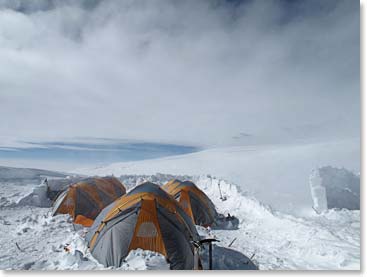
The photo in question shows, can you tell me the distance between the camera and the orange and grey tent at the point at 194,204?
6.02 meters

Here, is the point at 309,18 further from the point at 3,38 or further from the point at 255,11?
the point at 3,38

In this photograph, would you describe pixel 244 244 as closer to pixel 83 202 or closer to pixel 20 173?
pixel 83 202

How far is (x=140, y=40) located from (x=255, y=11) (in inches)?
71.9

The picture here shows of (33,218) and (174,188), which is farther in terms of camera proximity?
(174,188)

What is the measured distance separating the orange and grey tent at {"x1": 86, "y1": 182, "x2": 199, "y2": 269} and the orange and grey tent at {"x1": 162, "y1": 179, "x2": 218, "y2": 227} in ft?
7.77

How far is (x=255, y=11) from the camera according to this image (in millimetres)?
3371

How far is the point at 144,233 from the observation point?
327cm

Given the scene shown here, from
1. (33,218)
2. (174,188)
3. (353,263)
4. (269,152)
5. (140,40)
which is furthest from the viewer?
(174,188)

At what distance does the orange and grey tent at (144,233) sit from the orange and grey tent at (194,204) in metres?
2.37

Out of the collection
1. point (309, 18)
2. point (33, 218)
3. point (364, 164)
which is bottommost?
point (33, 218)

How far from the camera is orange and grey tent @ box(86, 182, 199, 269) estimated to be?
124 inches

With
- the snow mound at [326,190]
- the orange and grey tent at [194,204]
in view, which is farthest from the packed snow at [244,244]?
the snow mound at [326,190]

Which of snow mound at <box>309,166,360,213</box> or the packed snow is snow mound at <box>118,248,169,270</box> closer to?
the packed snow

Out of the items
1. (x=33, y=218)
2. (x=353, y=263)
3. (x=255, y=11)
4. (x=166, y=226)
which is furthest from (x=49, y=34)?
(x=353, y=263)
